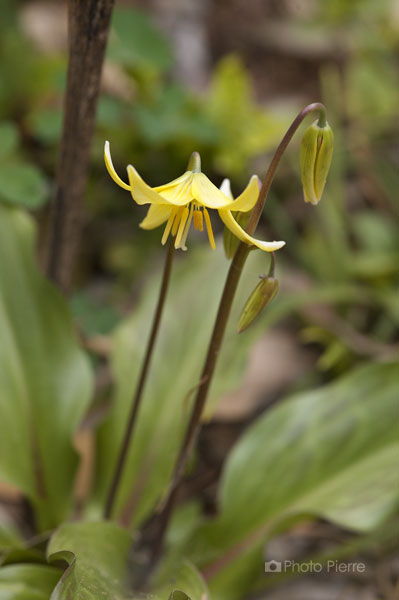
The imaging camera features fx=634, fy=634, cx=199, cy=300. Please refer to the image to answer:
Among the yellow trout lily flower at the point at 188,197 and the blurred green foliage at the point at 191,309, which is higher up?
the yellow trout lily flower at the point at 188,197

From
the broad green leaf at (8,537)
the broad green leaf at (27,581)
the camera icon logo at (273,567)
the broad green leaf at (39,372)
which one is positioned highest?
the broad green leaf at (39,372)

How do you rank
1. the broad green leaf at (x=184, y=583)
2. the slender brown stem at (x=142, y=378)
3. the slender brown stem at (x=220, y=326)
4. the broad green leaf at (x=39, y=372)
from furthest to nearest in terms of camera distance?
the broad green leaf at (x=39, y=372) → the broad green leaf at (x=184, y=583) → the slender brown stem at (x=142, y=378) → the slender brown stem at (x=220, y=326)

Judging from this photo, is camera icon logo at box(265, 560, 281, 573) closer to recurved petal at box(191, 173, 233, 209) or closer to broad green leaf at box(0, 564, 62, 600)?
broad green leaf at box(0, 564, 62, 600)

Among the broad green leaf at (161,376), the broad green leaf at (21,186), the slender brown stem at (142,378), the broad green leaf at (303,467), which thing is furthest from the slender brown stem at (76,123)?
the broad green leaf at (303,467)

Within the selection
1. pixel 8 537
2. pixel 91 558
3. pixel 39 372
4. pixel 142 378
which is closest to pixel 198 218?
pixel 142 378

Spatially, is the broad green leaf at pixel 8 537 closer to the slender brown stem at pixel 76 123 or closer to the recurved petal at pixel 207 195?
the slender brown stem at pixel 76 123

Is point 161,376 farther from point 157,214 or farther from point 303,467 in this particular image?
point 157,214

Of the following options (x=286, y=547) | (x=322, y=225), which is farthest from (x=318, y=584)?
(x=322, y=225)

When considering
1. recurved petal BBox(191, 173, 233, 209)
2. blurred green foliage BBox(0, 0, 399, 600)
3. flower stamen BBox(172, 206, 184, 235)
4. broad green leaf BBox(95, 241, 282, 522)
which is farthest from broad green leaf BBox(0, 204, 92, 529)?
recurved petal BBox(191, 173, 233, 209)

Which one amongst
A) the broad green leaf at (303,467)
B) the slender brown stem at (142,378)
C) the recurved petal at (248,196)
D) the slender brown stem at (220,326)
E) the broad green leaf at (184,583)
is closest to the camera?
the recurved petal at (248,196)
